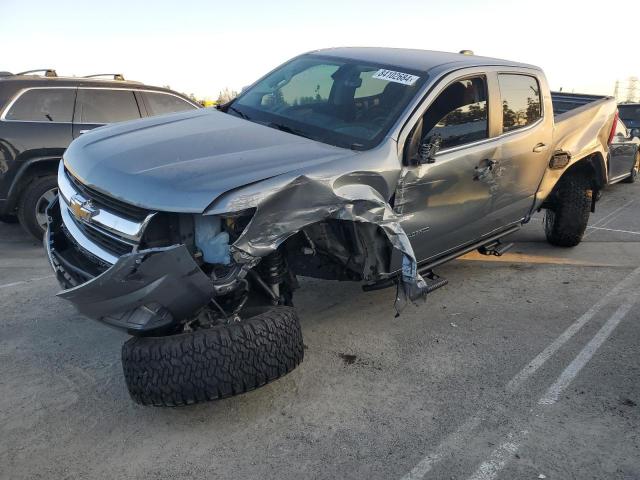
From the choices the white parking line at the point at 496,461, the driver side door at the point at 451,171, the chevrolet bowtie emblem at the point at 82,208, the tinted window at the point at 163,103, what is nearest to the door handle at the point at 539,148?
the driver side door at the point at 451,171

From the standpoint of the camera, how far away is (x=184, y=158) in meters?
2.95

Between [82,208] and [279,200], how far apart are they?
1118 millimetres

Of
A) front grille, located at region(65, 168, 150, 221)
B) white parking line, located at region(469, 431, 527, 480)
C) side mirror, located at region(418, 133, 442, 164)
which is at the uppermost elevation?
side mirror, located at region(418, 133, 442, 164)

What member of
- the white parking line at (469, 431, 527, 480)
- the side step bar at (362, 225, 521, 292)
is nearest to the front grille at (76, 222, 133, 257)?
the side step bar at (362, 225, 521, 292)

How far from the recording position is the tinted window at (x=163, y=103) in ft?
23.1

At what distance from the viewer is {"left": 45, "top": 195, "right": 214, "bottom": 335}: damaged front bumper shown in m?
2.48

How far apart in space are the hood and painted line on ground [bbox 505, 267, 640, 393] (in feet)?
5.65

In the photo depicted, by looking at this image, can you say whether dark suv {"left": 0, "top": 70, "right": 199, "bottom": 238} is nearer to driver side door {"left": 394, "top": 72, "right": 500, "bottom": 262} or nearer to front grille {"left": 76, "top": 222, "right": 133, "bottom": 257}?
front grille {"left": 76, "top": 222, "right": 133, "bottom": 257}

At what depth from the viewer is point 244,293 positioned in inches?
122

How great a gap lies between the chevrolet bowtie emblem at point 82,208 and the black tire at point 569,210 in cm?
458

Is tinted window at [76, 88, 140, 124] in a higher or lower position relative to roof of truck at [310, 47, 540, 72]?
lower

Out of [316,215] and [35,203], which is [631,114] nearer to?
[316,215]

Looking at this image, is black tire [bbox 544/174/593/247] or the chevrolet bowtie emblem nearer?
the chevrolet bowtie emblem

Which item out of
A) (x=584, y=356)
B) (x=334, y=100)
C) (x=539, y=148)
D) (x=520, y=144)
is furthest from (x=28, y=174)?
(x=584, y=356)
